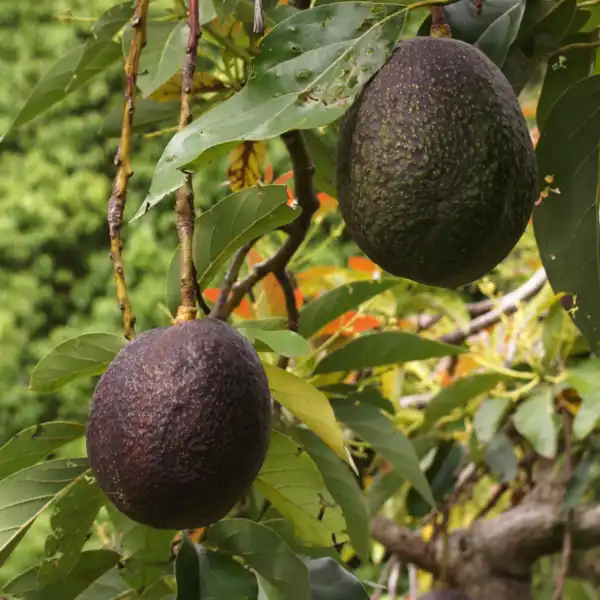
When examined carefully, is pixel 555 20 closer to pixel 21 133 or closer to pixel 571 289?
pixel 571 289

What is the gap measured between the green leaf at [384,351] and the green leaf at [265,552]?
230 millimetres

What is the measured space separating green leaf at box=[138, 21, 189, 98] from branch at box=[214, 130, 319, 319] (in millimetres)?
93

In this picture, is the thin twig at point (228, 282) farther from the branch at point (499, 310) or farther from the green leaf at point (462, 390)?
the branch at point (499, 310)

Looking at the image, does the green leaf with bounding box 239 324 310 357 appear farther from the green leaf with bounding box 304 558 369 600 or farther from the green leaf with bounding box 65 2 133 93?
the green leaf with bounding box 65 2 133 93

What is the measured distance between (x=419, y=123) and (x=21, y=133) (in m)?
3.50

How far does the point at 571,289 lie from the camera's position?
56 centimetres

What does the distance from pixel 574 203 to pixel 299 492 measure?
10.5 inches

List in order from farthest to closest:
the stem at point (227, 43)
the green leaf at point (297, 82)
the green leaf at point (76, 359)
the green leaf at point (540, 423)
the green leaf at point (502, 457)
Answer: the green leaf at point (502, 457)
the green leaf at point (540, 423)
the stem at point (227, 43)
the green leaf at point (76, 359)
the green leaf at point (297, 82)

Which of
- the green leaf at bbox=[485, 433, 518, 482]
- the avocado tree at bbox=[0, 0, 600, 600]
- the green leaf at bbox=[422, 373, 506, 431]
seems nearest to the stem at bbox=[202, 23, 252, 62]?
the avocado tree at bbox=[0, 0, 600, 600]

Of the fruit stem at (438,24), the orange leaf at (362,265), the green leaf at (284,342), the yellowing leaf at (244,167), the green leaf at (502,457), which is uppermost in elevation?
the fruit stem at (438,24)

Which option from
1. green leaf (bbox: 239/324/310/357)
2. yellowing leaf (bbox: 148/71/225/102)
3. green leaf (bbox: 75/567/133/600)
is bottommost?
green leaf (bbox: 75/567/133/600)

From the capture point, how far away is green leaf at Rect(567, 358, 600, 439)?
0.78m

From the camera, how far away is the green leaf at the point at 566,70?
56cm

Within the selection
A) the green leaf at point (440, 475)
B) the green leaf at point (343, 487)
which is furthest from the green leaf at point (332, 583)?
the green leaf at point (440, 475)
